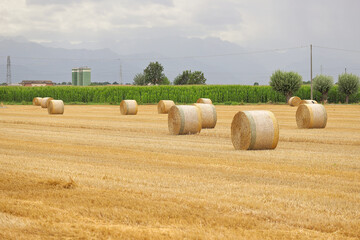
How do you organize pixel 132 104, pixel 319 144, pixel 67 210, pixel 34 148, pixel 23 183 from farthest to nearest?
pixel 132 104 → pixel 319 144 → pixel 34 148 → pixel 23 183 → pixel 67 210

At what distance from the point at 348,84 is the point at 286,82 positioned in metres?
9.56

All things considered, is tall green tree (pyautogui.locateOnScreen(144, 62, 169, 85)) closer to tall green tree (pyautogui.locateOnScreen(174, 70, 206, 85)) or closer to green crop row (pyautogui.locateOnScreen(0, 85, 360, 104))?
tall green tree (pyautogui.locateOnScreen(174, 70, 206, 85))

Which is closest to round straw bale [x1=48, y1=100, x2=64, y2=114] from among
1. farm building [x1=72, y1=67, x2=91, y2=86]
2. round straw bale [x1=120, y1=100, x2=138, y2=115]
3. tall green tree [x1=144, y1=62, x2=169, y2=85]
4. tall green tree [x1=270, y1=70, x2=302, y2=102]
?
round straw bale [x1=120, y1=100, x2=138, y2=115]

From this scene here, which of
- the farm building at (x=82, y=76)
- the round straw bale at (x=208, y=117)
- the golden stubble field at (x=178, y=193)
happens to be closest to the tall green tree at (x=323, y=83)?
the round straw bale at (x=208, y=117)

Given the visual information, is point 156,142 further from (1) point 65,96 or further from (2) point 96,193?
(1) point 65,96

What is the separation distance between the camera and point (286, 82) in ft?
253

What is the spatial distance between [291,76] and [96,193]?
7103 cm

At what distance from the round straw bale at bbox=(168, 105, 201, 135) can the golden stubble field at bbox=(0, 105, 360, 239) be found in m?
5.56

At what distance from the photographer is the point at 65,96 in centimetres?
8469

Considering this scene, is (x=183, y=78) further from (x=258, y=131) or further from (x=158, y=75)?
(x=258, y=131)

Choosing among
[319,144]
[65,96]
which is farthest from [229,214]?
[65,96]

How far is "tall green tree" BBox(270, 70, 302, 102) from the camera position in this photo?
77.3 m

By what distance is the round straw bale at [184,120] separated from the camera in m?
23.1

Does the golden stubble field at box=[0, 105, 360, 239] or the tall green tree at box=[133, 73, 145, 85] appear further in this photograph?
the tall green tree at box=[133, 73, 145, 85]
